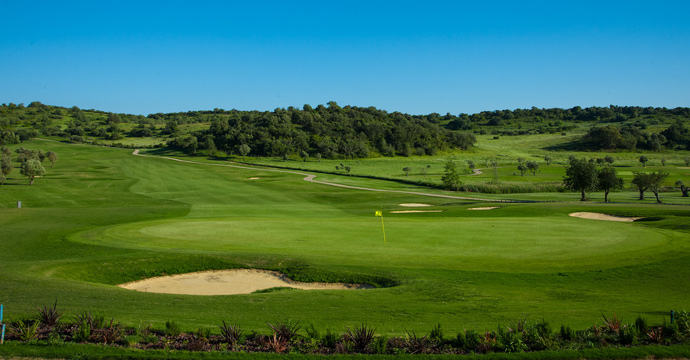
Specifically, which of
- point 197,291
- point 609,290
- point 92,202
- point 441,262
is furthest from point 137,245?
point 92,202

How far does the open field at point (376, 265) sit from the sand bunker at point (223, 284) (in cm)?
41

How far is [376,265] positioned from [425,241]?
596cm

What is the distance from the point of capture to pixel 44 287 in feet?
53.5

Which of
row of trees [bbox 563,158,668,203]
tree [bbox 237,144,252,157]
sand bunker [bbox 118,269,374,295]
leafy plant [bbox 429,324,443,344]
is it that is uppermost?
tree [bbox 237,144,252,157]

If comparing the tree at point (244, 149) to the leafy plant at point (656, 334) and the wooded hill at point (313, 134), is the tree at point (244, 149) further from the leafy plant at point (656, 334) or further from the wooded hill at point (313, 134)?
the leafy plant at point (656, 334)

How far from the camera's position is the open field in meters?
13.9

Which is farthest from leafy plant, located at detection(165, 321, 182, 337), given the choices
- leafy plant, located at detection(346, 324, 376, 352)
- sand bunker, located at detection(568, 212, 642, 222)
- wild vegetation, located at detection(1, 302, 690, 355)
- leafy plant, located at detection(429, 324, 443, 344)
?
sand bunker, located at detection(568, 212, 642, 222)

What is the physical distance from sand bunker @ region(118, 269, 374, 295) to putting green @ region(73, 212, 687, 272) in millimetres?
1614

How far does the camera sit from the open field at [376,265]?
13859 mm

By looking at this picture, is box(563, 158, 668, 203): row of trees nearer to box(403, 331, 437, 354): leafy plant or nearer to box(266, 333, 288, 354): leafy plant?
box(403, 331, 437, 354): leafy plant

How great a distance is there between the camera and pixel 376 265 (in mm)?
19703

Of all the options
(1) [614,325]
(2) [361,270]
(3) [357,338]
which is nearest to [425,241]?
(2) [361,270]

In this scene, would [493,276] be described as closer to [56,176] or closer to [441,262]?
[441,262]

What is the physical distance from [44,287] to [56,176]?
71835 millimetres
